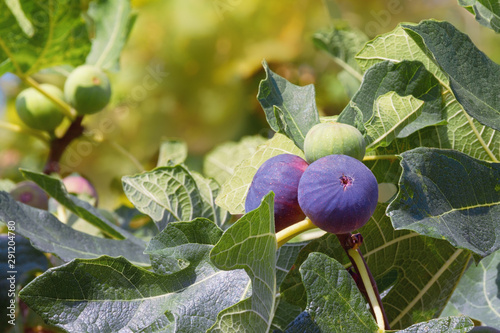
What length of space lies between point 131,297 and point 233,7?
120cm

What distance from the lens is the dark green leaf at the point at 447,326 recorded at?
471mm

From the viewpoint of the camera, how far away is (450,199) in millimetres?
511

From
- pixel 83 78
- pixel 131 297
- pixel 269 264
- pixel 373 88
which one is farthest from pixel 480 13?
pixel 83 78

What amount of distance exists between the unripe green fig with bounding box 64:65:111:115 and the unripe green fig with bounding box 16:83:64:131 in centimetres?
7

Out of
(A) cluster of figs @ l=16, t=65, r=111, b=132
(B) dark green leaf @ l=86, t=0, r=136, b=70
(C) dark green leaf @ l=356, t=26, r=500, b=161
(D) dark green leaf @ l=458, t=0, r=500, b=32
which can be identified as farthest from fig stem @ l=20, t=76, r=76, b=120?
(D) dark green leaf @ l=458, t=0, r=500, b=32

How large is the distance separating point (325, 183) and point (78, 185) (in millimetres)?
843

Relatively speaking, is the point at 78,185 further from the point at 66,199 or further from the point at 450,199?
the point at 450,199

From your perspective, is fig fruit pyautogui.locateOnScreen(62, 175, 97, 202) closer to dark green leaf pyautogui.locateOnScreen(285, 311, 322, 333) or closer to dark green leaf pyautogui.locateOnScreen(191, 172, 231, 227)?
dark green leaf pyautogui.locateOnScreen(191, 172, 231, 227)

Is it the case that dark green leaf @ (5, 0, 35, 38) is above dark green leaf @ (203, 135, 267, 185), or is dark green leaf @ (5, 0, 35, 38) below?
above

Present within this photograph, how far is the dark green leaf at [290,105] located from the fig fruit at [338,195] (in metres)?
0.09

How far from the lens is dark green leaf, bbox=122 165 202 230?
0.73m

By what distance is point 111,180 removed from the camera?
1.56m

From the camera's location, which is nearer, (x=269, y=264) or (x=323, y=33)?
(x=269, y=264)

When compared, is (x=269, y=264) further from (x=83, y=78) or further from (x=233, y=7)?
(x=233, y=7)
